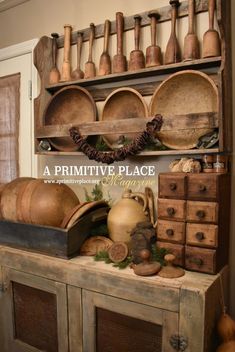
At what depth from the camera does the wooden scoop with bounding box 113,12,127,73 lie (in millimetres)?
1511

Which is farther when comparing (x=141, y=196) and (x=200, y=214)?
(x=141, y=196)

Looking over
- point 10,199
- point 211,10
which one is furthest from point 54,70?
point 211,10

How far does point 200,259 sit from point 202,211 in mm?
193

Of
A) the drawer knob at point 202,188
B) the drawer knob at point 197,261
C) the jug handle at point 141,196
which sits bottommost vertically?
the drawer knob at point 197,261

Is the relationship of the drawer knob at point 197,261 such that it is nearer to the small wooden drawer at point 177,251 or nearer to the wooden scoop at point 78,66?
the small wooden drawer at point 177,251

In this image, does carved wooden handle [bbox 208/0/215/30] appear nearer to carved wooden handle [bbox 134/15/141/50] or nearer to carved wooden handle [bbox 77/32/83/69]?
carved wooden handle [bbox 134/15/141/50]

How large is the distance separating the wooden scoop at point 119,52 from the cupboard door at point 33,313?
1.12m

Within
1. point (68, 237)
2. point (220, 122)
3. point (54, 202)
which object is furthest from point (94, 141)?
point (220, 122)

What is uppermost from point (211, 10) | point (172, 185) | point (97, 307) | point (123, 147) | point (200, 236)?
point (211, 10)

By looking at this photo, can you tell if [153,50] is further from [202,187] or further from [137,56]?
[202,187]

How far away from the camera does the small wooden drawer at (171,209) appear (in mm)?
1180

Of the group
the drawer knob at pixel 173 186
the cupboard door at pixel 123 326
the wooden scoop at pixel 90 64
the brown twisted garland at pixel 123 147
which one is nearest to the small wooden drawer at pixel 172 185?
the drawer knob at pixel 173 186

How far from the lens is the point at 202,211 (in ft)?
3.73

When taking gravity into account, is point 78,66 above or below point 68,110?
above
